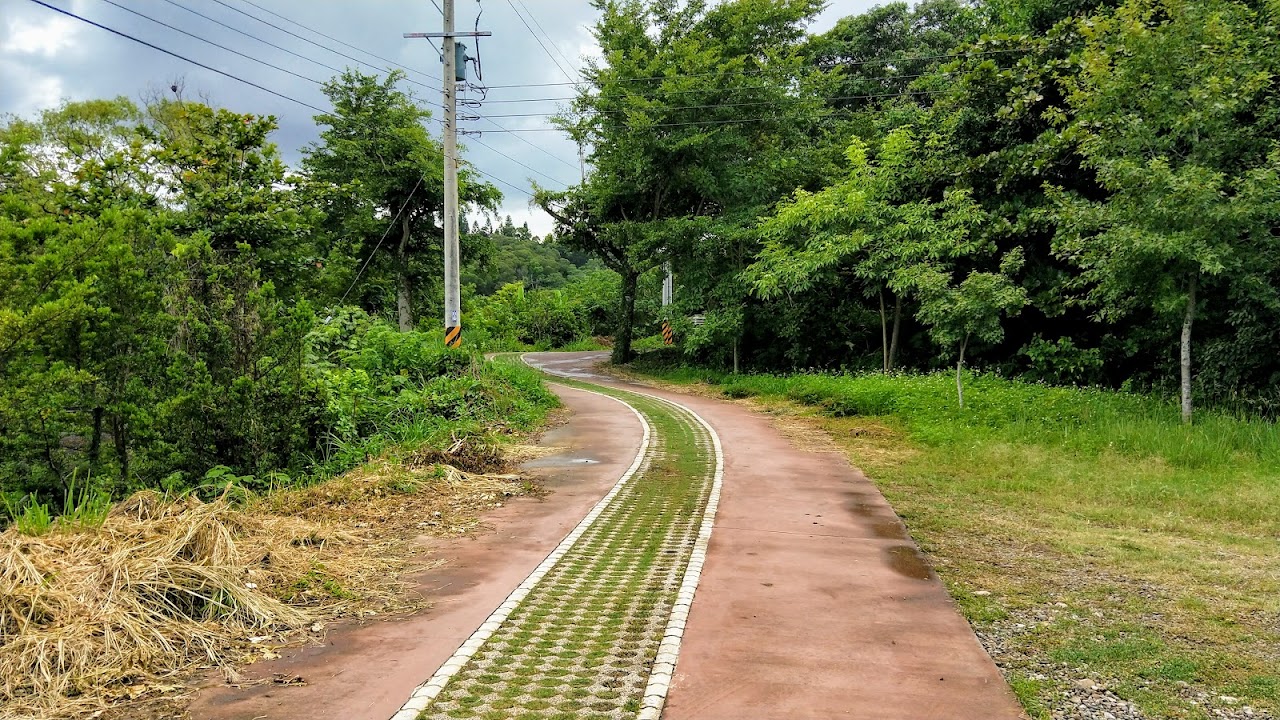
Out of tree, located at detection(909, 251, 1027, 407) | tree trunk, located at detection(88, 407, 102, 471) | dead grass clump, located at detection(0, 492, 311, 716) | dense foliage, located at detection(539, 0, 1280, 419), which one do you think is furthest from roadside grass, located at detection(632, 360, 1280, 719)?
tree trunk, located at detection(88, 407, 102, 471)

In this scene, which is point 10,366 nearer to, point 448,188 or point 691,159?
point 448,188

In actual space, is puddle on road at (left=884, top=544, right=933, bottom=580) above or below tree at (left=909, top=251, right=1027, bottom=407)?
below

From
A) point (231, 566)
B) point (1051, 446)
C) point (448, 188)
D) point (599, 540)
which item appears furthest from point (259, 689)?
point (448, 188)

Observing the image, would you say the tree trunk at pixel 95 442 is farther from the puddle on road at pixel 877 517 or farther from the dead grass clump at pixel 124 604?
the puddle on road at pixel 877 517

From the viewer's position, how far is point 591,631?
4.68 meters

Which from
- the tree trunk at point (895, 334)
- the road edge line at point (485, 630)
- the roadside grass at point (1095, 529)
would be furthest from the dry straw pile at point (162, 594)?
the tree trunk at point (895, 334)

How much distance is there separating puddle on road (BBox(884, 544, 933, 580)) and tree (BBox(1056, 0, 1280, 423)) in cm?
684

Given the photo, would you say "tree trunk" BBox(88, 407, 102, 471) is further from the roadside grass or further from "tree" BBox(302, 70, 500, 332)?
"tree" BBox(302, 70, 500, 332)

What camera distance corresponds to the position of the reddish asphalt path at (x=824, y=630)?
3.80 m

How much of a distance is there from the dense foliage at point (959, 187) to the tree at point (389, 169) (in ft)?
15.5

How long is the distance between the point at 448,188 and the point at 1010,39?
12372 mm

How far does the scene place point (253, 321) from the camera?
10211 millimetres

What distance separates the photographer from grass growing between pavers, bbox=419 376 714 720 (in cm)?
373

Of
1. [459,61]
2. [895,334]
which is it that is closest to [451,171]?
[459,61]
